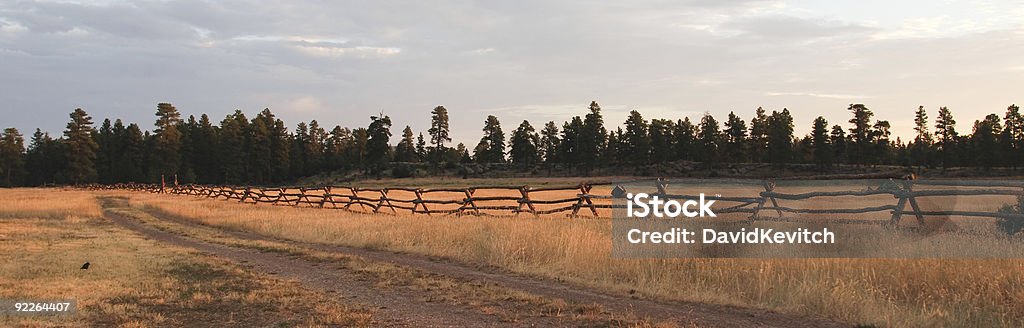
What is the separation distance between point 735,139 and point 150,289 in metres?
96.6

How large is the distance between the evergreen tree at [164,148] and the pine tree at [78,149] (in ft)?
26.2

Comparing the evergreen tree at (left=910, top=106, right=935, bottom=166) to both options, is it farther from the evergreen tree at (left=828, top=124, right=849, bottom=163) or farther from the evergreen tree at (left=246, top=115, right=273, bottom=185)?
the evergreen tree at (left=246, top=115, right=273, bottom=185)

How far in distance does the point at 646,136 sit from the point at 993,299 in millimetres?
90540

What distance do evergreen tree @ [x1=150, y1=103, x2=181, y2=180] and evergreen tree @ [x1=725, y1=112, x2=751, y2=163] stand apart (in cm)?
8652

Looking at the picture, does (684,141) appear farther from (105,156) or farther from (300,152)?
(105,156)

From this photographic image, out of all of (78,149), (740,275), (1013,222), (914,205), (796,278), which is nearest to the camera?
(796,278)

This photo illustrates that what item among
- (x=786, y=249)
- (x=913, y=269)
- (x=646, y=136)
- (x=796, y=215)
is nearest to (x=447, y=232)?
(x=786, y=249)

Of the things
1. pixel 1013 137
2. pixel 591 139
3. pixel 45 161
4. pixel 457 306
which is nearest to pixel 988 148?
pixel 1013 137

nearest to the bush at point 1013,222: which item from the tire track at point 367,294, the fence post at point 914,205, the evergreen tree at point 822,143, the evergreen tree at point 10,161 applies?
the fence post at point 914,205

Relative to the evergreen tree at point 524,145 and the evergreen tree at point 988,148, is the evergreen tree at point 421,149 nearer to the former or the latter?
the evergreen tree at point 524,145

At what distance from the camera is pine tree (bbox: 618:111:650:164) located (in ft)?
312

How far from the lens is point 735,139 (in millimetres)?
96438

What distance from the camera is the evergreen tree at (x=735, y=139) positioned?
314ft

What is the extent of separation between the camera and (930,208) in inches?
540
